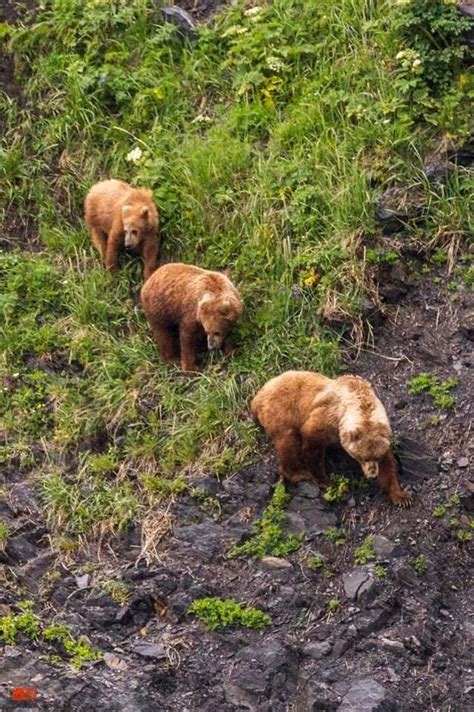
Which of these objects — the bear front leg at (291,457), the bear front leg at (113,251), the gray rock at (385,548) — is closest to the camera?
the gray rock at (385,548)

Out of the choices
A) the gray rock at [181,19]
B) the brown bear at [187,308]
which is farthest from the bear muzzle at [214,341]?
the gray rock at [181,19]

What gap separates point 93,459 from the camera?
388 inches

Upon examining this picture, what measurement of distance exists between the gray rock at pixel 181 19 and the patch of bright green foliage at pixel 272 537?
17.3 feet

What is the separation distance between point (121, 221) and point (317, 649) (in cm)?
432

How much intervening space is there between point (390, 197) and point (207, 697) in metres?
4.35

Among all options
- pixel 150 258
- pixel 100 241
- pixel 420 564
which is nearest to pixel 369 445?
pixel 420 564

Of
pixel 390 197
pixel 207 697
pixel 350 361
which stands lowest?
pixel 207 697

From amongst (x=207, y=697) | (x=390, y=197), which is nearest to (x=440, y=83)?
(x=390, y=197)

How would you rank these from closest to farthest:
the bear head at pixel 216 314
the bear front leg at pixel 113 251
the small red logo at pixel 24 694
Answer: the small red logo at pixel 24 694 → the bear head at pixel 216 314 → the bear front leg at pixel 113 251

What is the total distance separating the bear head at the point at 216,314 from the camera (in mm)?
10047

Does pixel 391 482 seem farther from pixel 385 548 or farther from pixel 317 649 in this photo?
pixel 317 649

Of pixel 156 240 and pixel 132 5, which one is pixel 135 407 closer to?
pixel 156 240

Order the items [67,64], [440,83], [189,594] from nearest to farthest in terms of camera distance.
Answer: [189,594] → [440,83] → [67,64]

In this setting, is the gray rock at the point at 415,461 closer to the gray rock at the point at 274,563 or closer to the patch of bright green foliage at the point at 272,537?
the patch of bright green foliage at the point at 272,537
